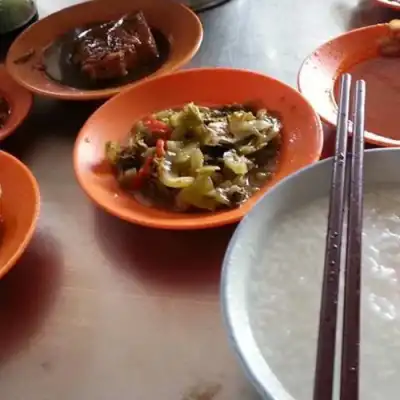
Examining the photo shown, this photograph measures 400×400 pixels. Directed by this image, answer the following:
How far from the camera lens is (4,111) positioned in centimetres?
134

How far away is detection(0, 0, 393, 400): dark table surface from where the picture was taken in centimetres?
86

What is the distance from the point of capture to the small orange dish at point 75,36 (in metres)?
1.36

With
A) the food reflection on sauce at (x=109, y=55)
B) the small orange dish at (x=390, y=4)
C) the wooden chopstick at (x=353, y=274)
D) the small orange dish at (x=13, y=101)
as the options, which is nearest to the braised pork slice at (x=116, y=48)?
the food reflection on sauce at (x=109, y=55)

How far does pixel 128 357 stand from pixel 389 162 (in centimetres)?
42

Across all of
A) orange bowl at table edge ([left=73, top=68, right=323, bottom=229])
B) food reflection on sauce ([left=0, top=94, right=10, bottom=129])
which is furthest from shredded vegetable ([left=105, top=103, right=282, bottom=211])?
food reflection on sauce ([left=0, top=94, right=10, bottom=129])

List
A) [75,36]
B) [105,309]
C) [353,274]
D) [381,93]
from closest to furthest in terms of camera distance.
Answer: [353,274] → [105,309] → [381,93] → [75,36]

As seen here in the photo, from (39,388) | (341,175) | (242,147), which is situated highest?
(341,175)

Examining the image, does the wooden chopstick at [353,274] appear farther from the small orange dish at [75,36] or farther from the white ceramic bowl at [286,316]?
the small orange dish at [75,36]

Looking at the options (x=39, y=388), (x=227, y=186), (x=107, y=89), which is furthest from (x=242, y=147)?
(x=39, y=388)

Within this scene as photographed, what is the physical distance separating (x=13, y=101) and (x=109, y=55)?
211 mm

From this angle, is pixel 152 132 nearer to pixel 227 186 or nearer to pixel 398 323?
pixel 227 186

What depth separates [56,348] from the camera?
92 centimetres

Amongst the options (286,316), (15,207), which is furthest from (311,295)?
(15,207)

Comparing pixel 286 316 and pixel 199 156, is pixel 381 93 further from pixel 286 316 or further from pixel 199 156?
pixel 286 316
